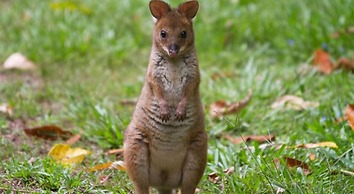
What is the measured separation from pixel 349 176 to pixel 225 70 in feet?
11.5

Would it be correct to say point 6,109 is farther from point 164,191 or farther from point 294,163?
point 294,163

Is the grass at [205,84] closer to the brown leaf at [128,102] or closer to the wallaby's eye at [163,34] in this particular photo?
the brown leaf at [128,102]

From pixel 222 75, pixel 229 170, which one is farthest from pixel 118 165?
pixel 222 75

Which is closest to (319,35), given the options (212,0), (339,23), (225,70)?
(339,23)

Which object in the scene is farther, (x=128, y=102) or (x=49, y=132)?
(x=128, y=102)

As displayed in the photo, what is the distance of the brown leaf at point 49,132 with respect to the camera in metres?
6.73

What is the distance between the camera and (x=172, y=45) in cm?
511

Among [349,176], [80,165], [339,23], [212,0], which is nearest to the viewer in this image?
[349,176]

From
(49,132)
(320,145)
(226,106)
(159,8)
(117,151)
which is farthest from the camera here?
(226,106)

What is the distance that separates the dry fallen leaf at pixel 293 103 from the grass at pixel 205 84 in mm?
77

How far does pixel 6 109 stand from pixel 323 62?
3333mm

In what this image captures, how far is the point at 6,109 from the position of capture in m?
7.23

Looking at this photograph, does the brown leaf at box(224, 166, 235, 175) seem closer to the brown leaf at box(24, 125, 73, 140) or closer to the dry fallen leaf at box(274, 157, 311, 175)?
the dry fallen leaf at box(274, 157, 311, 175)

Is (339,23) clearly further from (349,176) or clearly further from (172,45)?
(172,45)
